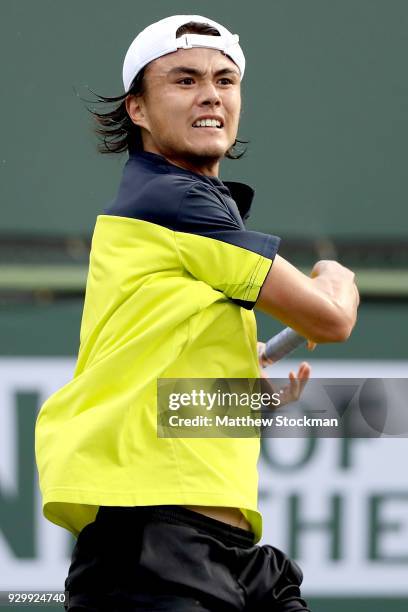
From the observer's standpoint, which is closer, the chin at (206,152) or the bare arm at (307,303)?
the bare arm at (307,303)

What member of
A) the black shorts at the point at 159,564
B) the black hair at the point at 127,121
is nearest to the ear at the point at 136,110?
the black hair at the point at 127,121

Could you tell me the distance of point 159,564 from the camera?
2.03 meters

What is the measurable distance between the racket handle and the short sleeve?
0.31 metres

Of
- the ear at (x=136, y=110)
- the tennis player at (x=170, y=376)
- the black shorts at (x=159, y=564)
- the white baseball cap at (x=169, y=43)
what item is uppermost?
the white baseball cap at (x=169, y=43)

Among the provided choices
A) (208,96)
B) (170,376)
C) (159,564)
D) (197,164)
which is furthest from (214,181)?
(159,564)

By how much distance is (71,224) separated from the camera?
3582 mm

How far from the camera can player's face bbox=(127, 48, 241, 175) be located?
2191 millimetres

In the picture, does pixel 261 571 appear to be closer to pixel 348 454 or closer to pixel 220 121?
pixel 220 121

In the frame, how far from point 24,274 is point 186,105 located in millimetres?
1484

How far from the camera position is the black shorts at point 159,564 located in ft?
6.63

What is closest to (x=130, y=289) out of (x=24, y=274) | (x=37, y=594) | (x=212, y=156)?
(x=212, y=156)

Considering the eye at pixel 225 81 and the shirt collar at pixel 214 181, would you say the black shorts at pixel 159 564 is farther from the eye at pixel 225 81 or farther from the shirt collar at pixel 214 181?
the eye at pixel 225 81

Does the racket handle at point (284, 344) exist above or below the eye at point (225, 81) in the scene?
below

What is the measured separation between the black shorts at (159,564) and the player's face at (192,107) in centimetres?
65
